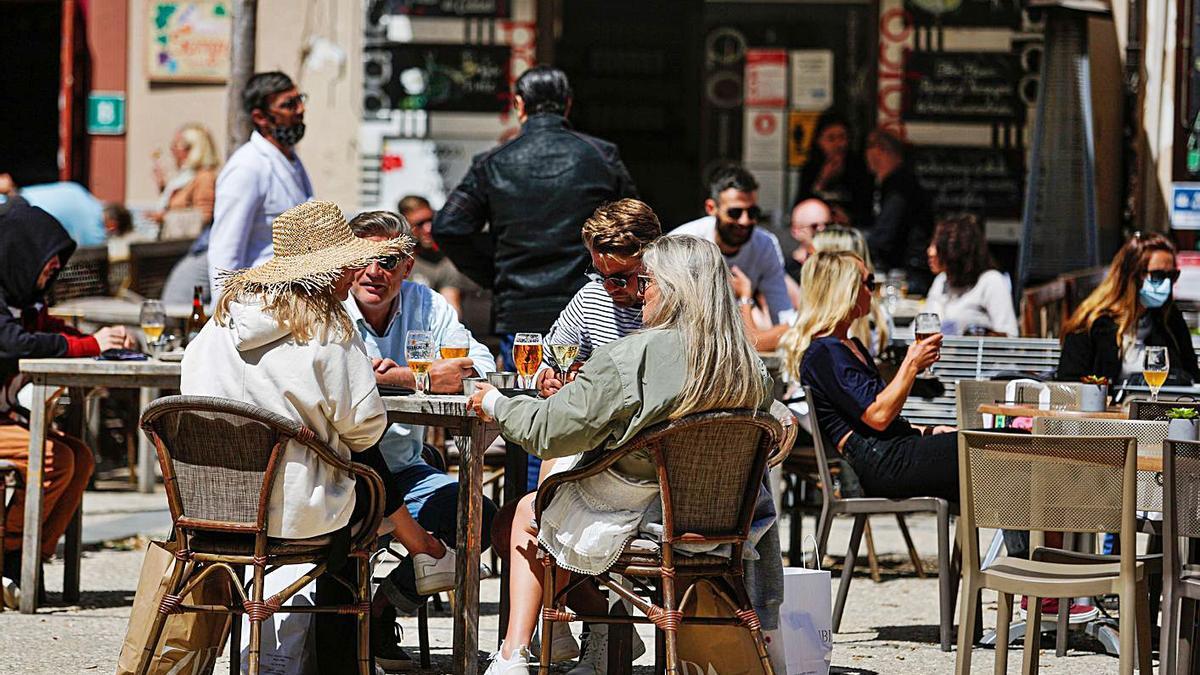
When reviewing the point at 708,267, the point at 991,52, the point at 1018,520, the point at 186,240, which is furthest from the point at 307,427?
the point at 991,52

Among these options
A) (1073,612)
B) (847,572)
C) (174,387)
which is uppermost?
(174,387)

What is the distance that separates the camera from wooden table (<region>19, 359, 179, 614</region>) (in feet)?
20.4

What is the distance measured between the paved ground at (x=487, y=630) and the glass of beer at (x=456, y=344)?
1006 millimetres

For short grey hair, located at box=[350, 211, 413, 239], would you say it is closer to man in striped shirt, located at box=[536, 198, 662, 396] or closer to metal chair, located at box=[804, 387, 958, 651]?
man in striped shirt, located at box=[536, 198, 662, 396]

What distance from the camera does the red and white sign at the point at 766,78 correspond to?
13.7 metres

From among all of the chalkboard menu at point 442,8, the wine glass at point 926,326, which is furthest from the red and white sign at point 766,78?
the wine glass at point 926,326

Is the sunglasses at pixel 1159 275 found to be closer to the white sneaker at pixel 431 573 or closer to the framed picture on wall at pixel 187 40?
the white sneaker at pixel 431 573

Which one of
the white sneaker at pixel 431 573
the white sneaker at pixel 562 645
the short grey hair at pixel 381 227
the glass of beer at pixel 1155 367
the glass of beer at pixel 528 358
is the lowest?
the white sneaker at pixel 562 645

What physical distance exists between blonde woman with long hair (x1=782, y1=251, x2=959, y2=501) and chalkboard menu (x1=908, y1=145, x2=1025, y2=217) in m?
6.40

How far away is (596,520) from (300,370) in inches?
32.8

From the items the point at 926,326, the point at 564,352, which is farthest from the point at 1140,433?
the point at 564,352

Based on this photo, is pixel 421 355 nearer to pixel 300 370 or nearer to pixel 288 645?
pixel 300 370

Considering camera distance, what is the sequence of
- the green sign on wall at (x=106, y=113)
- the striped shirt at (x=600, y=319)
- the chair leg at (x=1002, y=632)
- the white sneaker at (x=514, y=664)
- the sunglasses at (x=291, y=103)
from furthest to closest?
the green sign on wall at (x=106, y=113) < the sunglasses at (x=291, y=103) < the striped shirt at (x=600, y=319) < the chair leg at (x=1002, y=632) < the white sneaker at (x=514, y=664)

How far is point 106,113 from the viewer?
1402 centimetres
